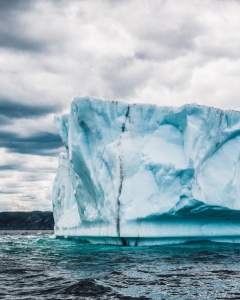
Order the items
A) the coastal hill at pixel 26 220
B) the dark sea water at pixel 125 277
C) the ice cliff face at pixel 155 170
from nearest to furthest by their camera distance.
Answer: the dark sea water at pixel 125 277 → the ice cliff face at pixel 155 170 → the coastal hill at pixel 26 220

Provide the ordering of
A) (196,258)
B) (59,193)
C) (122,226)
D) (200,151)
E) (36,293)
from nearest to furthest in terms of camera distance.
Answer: (36,293) < (196,258) < (122,226) < (200,151) < (59,193)

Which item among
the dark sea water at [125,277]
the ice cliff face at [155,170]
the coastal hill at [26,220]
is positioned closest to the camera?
the dark sea water at [125,277]

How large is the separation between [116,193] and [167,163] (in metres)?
1.89

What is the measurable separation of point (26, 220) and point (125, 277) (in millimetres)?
79100

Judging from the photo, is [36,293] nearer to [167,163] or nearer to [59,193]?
[167,163]

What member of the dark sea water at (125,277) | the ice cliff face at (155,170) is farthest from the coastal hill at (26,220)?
the dark sea water at (125,277)

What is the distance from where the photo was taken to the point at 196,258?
10.1 meters

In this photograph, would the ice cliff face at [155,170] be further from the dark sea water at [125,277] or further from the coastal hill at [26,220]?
the coastal hill at [26,220]

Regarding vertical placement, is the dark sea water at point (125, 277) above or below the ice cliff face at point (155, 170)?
below

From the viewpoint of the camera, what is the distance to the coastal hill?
255ft

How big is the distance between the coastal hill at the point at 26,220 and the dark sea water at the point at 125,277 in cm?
6750

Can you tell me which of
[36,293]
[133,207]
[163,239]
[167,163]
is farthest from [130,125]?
[36,293]

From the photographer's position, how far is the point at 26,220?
83312 millimetres

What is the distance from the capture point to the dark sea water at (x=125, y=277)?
609 centimetres
